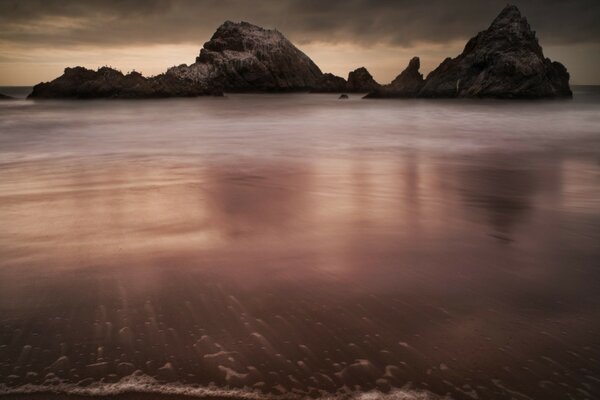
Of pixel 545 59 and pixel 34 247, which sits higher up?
pixel 545 59

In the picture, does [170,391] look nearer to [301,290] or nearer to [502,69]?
[301,290]

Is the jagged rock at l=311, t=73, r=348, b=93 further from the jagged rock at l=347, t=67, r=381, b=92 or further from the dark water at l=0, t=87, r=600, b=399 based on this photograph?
the dark water at l=0, t=87, r=600, b=399

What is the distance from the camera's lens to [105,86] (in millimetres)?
71688

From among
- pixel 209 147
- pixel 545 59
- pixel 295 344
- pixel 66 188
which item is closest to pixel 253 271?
pixel 295 344

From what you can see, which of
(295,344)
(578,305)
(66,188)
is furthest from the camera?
(66,188)

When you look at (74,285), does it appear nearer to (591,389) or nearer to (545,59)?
(591,389)

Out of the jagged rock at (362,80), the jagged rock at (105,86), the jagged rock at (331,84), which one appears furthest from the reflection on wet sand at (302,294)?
the jagged rock at (331,84)

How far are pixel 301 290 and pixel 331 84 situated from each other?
467 feet

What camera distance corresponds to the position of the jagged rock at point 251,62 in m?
127

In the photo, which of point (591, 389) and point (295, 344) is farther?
point (295, 344)

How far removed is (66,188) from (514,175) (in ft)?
23.5

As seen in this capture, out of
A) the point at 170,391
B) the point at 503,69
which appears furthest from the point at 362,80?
the point at 170,391

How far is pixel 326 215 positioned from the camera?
5277 millimetres

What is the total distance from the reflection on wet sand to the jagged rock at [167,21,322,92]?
10878 centimetres
